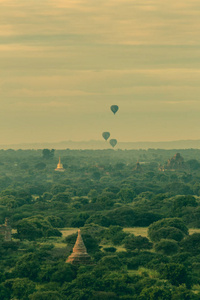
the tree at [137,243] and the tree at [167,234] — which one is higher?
the tree at [167,234]

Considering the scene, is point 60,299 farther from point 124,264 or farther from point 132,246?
point 132,246

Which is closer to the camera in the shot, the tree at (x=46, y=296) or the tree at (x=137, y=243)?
the tree at (x=46, y=296)

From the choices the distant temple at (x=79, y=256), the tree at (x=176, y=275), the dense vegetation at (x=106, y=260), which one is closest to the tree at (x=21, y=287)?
the dense vegetation at (x=106, y=260)

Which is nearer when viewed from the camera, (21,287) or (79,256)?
(21,287)

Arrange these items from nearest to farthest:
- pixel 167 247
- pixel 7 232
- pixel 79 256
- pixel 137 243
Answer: pixel 79 256 < pixel 167 247 < pixel 137 243 < pixel 7 232

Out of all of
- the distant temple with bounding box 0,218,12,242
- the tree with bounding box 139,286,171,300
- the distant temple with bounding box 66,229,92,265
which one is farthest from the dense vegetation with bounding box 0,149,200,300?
the distant temple with bounding box 66,229,92,265

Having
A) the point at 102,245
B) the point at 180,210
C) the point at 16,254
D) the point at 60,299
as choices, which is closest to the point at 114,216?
the point at 180,210

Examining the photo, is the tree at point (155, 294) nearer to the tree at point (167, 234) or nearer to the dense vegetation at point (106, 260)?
the dense vegetation at point (106, 260)

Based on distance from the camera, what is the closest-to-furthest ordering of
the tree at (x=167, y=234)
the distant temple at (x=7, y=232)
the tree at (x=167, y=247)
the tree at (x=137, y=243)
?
the tree at (x=167, y=247) → the tree at (x=137, y=243) → the distant temple at (x=7, y=232) → the tree at (x=167, y=234)

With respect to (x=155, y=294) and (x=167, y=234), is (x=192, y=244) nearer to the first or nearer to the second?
(x=167, y=234)

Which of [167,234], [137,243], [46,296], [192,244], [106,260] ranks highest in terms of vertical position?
[167,234]

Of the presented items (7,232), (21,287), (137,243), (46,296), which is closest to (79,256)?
Answer: (21,287)

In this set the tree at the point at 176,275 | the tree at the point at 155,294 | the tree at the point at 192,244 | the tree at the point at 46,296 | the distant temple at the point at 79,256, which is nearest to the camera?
the tree at the point at 46,296

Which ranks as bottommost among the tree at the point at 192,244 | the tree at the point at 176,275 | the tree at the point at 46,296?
the tree at the point at 46,296
